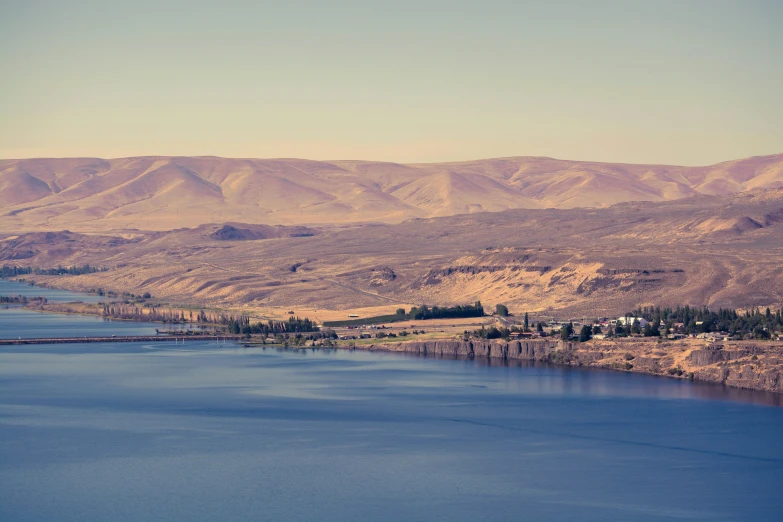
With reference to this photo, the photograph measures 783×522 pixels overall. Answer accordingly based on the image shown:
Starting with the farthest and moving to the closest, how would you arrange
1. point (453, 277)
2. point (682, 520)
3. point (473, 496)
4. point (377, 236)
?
point (377, 236) → point (453, 277) → point (473, 496) → point (682, 520)

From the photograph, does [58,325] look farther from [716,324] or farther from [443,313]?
[716,324]

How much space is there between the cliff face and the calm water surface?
2337 mm

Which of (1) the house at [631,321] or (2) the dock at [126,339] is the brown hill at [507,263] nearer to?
(1) the house at [631,321]

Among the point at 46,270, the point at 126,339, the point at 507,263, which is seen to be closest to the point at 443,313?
the point at 126,339

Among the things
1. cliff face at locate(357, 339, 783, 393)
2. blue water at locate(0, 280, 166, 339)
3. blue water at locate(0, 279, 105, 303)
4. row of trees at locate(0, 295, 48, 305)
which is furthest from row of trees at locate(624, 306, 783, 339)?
blue water at locate(0, 279, 105, 303)

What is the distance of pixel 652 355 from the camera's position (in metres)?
77.6

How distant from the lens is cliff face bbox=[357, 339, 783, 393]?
70312mm

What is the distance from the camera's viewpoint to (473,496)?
1793 inches

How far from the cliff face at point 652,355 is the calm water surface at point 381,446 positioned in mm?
2337

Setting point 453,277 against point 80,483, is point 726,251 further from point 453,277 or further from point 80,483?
point 80,483

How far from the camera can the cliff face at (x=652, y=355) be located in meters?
70.3

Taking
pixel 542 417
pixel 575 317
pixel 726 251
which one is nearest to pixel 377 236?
pixel 726 251

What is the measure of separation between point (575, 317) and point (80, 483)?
63.1 meters

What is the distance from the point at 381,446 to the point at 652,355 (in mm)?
29288
